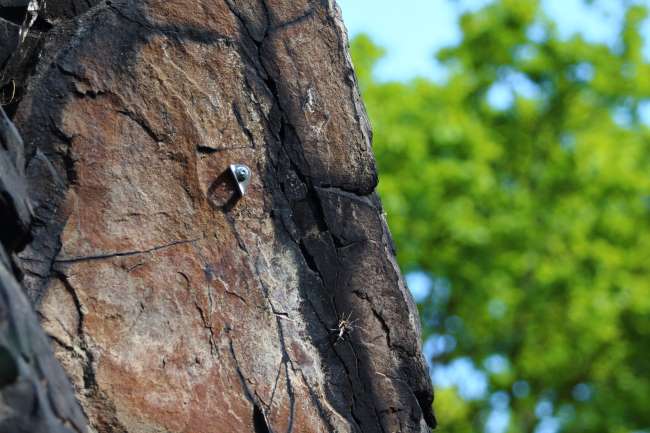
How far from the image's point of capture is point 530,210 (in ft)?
49.4

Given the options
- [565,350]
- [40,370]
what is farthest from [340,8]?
[565,350]

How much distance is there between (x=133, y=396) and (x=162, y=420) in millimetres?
115

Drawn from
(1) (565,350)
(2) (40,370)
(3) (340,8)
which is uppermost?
(1) (565,350)

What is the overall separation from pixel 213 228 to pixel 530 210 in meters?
11.8

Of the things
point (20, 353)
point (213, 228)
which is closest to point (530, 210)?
point (213, 228)

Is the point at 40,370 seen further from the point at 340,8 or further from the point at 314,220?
the point at 340,8

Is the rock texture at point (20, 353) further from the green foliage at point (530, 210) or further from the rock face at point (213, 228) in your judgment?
the green foliage at point (530, 210)

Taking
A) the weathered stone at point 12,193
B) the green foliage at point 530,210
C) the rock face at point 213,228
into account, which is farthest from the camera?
the green foliage at point 530,210

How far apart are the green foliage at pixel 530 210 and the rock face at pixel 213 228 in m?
9.88

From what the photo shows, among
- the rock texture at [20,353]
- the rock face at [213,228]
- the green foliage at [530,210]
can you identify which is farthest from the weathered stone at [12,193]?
the green foliage at [530,210]

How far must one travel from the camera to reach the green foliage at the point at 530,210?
47.8 feet

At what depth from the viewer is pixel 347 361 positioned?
12.5 feet

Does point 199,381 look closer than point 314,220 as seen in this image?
Yes

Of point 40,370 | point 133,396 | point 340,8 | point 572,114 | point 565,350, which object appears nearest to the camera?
point 40,370
